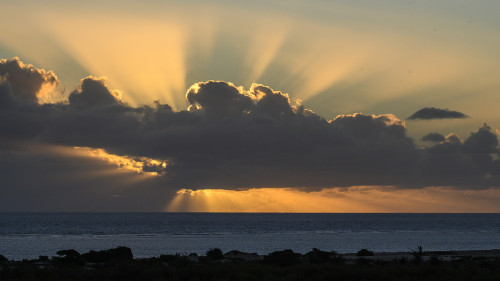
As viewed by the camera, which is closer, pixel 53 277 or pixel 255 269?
pixel 53 277

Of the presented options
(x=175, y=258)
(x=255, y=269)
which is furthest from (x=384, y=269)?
(x=175, y=258)

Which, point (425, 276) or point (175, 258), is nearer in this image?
point (425, 276)

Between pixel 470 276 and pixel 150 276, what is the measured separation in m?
20.3

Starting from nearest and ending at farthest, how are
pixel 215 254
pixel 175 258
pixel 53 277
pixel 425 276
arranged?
pixel 53 277, pixel 425 276, pixel 175 258, pixel 215 254

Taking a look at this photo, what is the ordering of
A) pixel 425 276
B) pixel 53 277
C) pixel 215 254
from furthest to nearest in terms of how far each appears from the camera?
1. pixel 215 254
2. pixel 425 276
3. pixel 53 277

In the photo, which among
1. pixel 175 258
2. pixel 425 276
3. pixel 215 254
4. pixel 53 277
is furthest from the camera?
pixel 215 254

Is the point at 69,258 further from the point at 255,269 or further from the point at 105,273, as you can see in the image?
the point at 255,269

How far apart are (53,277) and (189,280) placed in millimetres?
8222

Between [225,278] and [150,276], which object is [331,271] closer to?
[225,278]

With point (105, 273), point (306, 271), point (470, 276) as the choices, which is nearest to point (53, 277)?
point (105, 273)

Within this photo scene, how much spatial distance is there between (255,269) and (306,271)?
3520 mm

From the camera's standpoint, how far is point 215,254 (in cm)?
5928

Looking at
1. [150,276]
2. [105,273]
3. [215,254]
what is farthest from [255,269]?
[215,254]

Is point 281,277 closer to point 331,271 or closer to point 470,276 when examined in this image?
point 331,271
